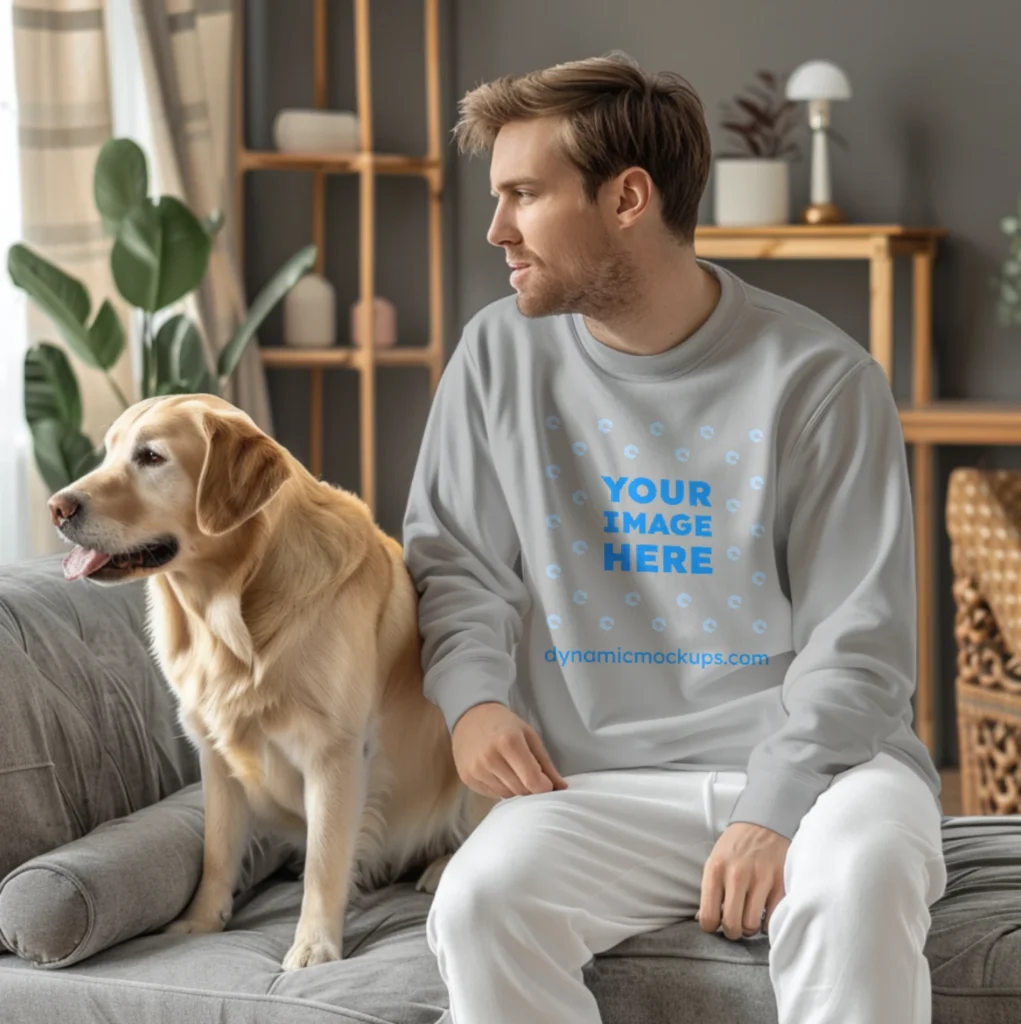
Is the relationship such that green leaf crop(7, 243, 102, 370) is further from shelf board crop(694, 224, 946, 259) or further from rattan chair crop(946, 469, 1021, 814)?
rattan chair crop(946, 469, 1021, 814)

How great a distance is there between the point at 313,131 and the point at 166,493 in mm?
2506

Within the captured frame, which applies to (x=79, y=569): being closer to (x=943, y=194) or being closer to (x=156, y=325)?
(x=156, y=325)

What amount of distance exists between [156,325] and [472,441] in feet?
7.15

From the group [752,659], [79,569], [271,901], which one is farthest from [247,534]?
[752,659]

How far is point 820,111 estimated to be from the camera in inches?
150

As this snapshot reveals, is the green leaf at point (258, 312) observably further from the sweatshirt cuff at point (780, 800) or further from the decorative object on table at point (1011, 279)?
the sweatshirt cuff at point (780, 800)

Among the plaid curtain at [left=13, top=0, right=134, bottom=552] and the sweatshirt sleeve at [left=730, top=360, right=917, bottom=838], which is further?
the plaid curtain at [left=13, top=0, right=134, bottom=552]

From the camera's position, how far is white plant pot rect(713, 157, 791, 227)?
148 inches

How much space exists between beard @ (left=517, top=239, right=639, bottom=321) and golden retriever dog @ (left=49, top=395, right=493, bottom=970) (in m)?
0.35

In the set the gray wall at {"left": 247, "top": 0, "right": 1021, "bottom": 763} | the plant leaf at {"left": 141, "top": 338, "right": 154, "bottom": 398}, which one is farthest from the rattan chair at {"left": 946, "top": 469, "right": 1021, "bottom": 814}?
the plant leaf at {"left": 141, "top": 338, "right": 154, "bottom": 398}

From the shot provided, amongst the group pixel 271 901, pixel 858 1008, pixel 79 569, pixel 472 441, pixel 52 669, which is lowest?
pixel 271 901

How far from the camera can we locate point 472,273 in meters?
4.28

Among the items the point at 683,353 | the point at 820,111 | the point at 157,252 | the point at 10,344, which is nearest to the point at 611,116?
the point at 683,353

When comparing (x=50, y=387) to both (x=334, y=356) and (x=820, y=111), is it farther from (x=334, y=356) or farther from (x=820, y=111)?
(x=820, y=111)
